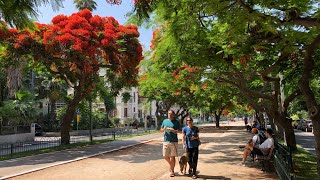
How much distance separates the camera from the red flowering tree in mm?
17094

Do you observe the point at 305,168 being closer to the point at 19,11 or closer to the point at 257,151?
the point at 257,151

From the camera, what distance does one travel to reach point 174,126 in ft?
30.6

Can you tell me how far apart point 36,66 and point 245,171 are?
16272 mm

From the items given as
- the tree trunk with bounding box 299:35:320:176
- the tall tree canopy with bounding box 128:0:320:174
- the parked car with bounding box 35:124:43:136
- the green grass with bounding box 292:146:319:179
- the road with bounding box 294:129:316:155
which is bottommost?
the road with bounding box 294:129:316:155

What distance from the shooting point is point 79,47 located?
16.8 meters

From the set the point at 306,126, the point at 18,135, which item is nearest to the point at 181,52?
the point at 18,135

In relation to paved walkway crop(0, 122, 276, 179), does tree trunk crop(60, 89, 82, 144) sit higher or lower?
higher

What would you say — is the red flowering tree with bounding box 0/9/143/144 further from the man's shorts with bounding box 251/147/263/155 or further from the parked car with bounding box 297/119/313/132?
the parked car with bounding box 297/119/313/132

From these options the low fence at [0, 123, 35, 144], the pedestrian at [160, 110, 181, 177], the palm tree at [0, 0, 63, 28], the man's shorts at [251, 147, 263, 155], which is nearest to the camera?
the palm tree at [0, 0, 63, 28]

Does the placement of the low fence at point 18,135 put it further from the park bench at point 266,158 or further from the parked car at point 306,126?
the parked car at point 306,126

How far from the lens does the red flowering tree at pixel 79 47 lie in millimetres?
17094

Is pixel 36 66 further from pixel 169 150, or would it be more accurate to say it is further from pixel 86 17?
pixel 169 150

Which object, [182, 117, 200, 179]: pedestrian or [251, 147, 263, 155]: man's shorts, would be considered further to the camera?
[251, 147, 263, 155]: man's shorts

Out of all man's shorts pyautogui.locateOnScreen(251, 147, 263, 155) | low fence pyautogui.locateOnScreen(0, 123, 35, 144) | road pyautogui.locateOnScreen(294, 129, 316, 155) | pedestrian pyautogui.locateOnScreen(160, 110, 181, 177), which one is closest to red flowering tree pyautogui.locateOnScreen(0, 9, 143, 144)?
low fence pyautogui.locateOnScreen(0, 123, 35, 144)
